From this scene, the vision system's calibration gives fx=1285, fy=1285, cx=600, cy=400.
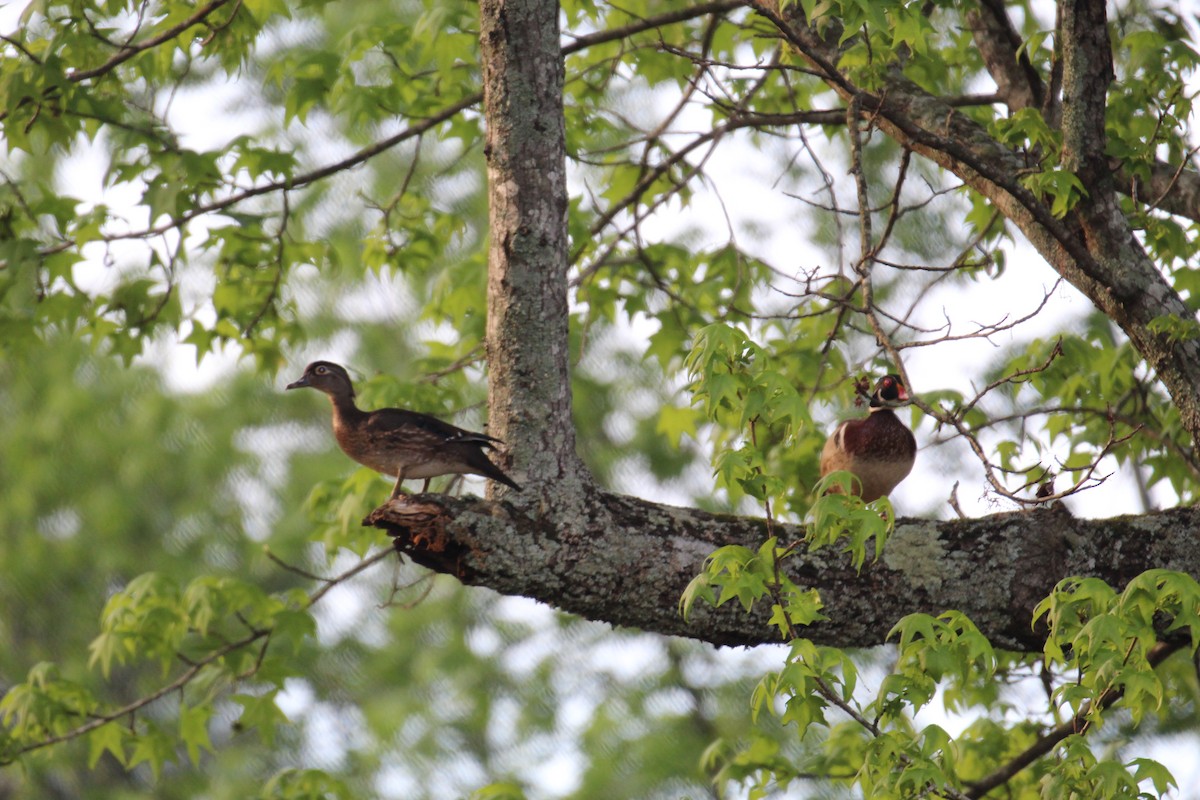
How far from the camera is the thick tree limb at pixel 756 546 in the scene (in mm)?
3488

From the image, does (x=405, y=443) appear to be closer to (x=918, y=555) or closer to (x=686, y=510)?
(x=686, y=510)

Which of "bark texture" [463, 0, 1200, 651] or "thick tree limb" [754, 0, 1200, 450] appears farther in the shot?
"thick tree limb" [754, 0, 1200, 450]

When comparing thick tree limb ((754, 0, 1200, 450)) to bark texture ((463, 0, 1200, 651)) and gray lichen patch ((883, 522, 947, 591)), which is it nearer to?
bark texture ((463, 0, 1200, 651))

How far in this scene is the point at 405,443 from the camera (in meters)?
4.45

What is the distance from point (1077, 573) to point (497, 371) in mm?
1850

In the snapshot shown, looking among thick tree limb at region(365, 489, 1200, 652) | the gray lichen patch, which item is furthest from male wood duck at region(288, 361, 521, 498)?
the gray lichen patch

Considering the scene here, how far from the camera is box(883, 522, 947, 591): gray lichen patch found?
12.5 ft

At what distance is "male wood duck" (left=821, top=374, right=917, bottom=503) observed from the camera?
Result: 16.4ft

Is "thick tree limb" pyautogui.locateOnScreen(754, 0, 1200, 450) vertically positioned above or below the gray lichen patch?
above

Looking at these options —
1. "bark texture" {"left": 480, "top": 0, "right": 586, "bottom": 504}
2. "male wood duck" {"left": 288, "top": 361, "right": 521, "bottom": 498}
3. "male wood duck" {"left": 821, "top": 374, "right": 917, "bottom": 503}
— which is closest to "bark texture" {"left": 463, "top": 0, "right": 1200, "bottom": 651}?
"bark texture" {"left": 480, "top": 0, "right": 586, "bottom": 504}

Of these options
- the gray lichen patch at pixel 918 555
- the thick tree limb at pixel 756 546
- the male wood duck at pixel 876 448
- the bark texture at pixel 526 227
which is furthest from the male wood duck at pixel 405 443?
the male wood duck at pixel 876 448

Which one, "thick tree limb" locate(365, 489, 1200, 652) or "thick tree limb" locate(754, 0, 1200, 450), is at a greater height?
"thick tree limb" locate(754, 0, 1200, 450)

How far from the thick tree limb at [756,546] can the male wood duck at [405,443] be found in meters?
0.48

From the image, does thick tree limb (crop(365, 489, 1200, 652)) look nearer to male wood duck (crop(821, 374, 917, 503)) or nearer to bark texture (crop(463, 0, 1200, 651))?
bark texture (crop(463, 0, 1200, 651))
